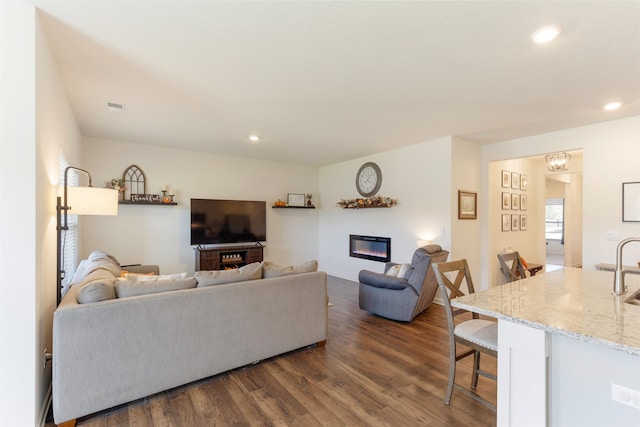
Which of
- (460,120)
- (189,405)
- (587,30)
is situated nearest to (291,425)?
(189,405)

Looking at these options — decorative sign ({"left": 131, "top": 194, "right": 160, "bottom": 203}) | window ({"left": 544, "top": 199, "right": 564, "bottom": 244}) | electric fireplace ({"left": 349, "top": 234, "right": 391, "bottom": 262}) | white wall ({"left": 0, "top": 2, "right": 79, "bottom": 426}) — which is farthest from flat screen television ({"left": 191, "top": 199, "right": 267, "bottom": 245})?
window ({"left": 544, "top": 199, "right": 564, "bottom": 244})

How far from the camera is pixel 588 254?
13.3ft

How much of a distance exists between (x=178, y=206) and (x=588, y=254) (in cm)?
647

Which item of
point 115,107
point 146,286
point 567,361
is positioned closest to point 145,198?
point 115,107

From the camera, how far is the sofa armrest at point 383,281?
3.77 m

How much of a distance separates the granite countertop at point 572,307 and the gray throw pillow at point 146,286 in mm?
2032

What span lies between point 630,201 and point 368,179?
3.75 metres

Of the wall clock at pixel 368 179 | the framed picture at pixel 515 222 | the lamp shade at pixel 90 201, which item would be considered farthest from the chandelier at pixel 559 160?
the lamp shade at pixel 90 201

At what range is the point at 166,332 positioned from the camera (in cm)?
227

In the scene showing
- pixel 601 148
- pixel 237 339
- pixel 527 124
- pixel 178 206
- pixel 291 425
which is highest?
pixel 527 124

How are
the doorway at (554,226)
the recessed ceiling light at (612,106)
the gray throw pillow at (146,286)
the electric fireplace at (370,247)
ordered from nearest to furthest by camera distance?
the gray throw pillow at (146,286)
the recessed ceiling light at (612,106)
the electric fireplace at (370,247)
the doorway at (554,226)

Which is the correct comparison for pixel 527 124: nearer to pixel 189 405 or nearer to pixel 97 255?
pixel 189 405

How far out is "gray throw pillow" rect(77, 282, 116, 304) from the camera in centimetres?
205

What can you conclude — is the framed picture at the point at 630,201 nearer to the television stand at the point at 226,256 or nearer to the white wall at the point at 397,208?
the white wall at the point at 397,208
